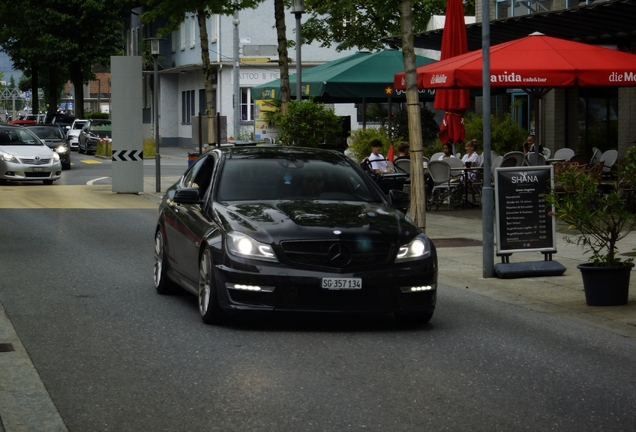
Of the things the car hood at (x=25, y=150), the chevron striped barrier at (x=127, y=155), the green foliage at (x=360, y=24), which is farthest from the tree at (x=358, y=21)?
the chevron striped barrier at (x=127, y=155)

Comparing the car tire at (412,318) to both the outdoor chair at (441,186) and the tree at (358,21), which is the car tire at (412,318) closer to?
the outdoor chair at (441,186)

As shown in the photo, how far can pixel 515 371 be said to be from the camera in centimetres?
807

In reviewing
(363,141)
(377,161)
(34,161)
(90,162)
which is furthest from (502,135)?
(90,162)

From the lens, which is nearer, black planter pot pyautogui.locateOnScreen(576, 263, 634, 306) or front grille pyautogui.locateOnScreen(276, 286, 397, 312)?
front grille pyautogui.locateOnScreen(276, 286, 397, 312)

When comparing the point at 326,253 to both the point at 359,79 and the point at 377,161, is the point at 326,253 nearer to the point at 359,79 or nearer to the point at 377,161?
the point at 377,161

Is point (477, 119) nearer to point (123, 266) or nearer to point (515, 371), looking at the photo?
point (123, 266)

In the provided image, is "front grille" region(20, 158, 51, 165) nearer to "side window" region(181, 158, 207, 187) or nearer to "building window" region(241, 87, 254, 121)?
"side window" region(181, 158, 207, 187)

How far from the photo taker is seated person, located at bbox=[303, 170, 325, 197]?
1069cm

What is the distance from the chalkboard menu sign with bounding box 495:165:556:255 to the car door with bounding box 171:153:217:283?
136 inches

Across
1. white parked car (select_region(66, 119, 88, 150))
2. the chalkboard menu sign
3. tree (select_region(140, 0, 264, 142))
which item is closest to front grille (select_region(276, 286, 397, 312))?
the chalkboard menu sign

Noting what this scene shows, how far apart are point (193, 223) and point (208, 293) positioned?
1032 mm

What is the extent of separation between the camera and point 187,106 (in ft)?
228

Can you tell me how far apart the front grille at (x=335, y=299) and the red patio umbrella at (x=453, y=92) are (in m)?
12.1

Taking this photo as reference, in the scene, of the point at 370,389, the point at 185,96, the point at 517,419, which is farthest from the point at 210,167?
the point at 185,96
